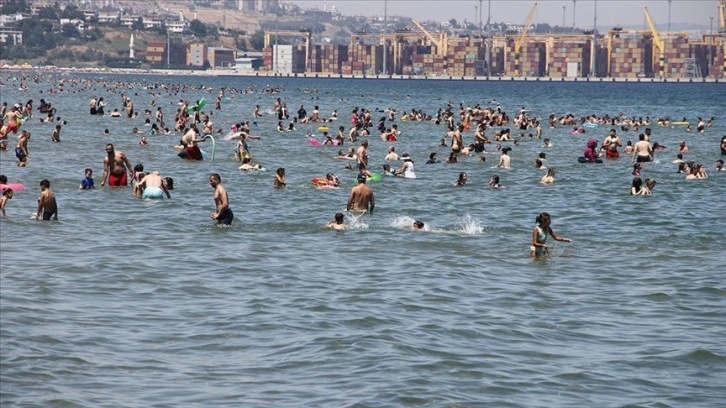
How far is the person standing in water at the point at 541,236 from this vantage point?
70.1ft

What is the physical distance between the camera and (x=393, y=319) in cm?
1695

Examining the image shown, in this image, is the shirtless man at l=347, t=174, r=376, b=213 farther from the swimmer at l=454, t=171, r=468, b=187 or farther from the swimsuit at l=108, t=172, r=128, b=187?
the swimmer at l=454, t=171, r=468, b=187

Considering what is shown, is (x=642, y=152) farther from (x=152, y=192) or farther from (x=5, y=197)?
(x=5, y=197)

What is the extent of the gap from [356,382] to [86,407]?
2.90m

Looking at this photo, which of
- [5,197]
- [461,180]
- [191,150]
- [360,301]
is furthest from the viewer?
Answer: [191,150]

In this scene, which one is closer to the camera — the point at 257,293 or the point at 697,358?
the point at 697,358

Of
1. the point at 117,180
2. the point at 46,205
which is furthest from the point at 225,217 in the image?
the point at 117,180

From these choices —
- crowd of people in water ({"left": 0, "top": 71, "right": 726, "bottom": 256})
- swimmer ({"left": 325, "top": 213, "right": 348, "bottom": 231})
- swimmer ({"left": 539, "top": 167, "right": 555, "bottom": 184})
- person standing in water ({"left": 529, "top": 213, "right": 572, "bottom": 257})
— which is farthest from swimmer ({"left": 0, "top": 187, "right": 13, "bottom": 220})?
swimmer ({"left": 539, "top": 167, "right": 555, "bottom": 184})

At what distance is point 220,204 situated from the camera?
80.9ft

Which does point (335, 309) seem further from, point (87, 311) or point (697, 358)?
point (697, 358)

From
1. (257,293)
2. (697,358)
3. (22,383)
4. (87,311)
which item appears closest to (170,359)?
(22,383)

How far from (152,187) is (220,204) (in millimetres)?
5552

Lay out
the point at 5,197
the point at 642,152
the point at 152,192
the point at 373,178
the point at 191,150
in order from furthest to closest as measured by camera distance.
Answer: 1. the point at 642,152
2. the point at 191,150
3. the point at 373,178
4. the point at 152,192
5. the point at 5,197

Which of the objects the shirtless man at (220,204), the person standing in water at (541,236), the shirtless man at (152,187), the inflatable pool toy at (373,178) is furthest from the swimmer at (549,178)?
the person standing in water at (541,236)
